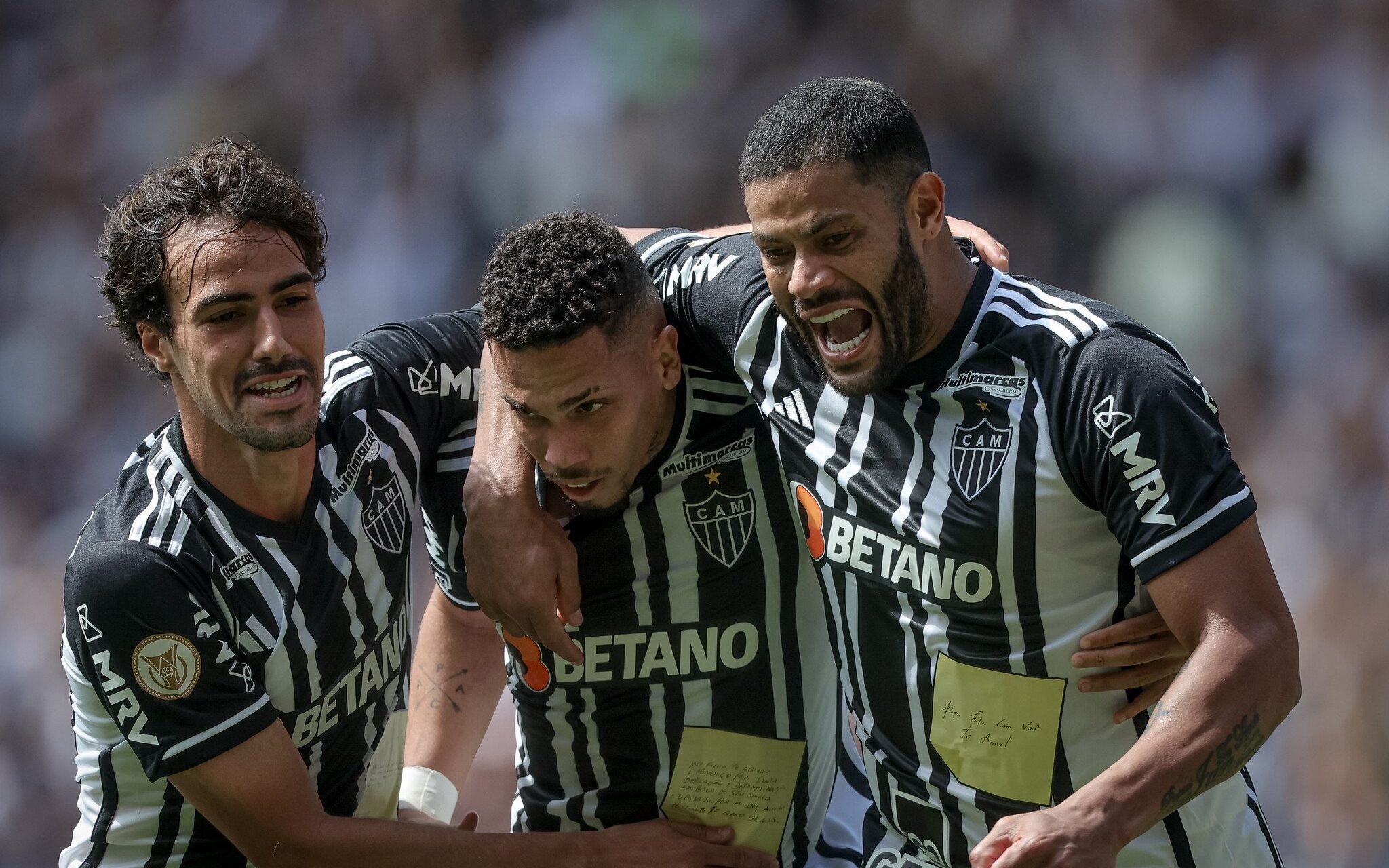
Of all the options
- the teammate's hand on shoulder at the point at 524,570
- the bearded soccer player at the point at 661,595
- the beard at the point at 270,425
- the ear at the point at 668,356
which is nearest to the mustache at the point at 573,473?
the bearded soccer player at the point at 661,595

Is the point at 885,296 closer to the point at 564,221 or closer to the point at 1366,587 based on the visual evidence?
the point at 564,221

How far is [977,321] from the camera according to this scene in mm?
2484

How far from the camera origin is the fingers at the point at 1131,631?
2.30m

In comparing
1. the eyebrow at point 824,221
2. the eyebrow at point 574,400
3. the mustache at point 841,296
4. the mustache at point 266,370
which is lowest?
the eyebrow at point 574,400

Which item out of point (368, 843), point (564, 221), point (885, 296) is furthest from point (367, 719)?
point (885, 296)

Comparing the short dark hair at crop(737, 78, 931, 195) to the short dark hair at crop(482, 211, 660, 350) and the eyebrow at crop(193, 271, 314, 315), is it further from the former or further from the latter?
the eyebrow at crop(193, 271, 314, 315)

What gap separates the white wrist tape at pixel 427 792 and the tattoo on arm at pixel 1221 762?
75.2 inches

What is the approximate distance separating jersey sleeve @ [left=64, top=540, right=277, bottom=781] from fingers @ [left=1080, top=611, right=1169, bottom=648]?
1576mm

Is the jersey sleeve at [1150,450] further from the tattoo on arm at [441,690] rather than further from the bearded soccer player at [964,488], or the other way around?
the tattoo on arm at [441,690]

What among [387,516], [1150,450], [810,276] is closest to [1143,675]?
[1150,450]

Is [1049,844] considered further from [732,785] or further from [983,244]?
[983,244]

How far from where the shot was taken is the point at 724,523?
2.91 m

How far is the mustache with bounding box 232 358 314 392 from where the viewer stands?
264cm

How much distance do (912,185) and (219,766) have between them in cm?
171
